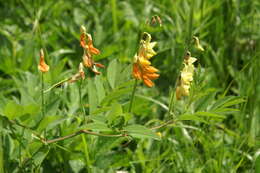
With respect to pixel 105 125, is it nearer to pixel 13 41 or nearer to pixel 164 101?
pixel 164 101

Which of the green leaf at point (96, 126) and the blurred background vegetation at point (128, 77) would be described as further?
the blurred background vegetation at point (128, 77)

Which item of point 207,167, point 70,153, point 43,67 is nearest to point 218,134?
point 207,167

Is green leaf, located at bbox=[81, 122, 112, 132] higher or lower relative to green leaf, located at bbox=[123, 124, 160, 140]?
higher

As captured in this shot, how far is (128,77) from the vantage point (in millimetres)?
1791

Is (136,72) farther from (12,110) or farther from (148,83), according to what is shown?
(12,110)

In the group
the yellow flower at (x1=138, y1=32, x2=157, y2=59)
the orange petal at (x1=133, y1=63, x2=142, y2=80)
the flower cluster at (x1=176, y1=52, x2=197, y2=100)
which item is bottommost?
the flower cluster at (x1=176, y1=52, x2=197, y2=100)

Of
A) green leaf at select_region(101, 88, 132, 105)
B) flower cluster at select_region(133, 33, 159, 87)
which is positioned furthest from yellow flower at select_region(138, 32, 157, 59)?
green leaf at select_region(101, 88, 132, 105)

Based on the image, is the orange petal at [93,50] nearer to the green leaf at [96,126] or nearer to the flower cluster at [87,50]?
the flower cluster at [87,50]

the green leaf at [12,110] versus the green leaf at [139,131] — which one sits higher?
the green leaf at [12,110]

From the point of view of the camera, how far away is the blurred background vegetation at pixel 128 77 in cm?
172

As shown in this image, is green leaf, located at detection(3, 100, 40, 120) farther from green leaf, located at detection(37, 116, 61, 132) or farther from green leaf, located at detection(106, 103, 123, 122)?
green leaf, located at detection(106, 103, 123, 122)

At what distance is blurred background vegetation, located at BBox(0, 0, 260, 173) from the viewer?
5.65ft

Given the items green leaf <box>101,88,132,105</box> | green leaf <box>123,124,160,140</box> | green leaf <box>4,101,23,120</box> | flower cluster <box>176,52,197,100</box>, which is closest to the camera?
green leaf <box>4,101,23,120</box>

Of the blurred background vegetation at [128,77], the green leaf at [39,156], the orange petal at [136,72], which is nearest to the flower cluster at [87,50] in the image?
the orange petal at [136,72]
